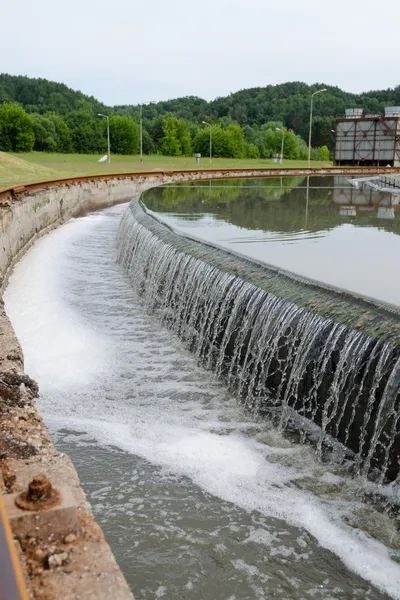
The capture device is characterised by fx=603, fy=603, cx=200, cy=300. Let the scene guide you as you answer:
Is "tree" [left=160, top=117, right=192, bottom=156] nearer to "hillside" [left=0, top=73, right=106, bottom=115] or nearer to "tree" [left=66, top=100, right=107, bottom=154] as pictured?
"tree" [left=66, top=100, right=107, bottom=154]

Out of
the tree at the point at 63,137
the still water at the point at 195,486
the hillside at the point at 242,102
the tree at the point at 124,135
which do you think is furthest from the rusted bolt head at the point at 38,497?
the hillside at the point at 242,102

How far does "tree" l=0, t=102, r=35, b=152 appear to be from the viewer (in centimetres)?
7756

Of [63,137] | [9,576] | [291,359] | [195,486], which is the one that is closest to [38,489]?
[9,576]

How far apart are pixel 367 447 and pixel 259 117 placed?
135977 mm

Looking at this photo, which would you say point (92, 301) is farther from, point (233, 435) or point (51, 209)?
point (51, 209)

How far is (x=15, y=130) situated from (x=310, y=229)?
7603 cm

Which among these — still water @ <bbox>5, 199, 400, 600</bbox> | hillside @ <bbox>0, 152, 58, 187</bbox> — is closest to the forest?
hillside @ <bbox>0, 152, 58, 187</bbox>

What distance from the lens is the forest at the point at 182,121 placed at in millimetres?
86312

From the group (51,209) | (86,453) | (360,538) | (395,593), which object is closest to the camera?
(395,593)

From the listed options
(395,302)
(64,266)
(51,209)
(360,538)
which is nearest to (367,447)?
(360,538)

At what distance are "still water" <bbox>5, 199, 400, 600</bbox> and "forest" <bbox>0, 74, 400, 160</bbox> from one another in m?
55.2

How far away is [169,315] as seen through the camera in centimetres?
872

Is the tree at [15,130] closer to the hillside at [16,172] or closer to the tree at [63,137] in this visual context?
the tree at [63,137]

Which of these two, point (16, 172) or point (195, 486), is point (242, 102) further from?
point (195, 486)
